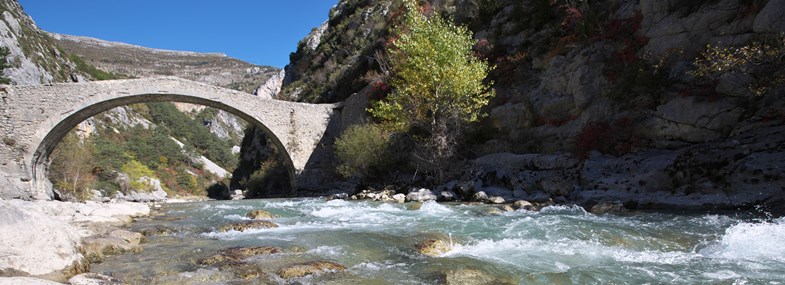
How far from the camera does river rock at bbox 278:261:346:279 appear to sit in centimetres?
468

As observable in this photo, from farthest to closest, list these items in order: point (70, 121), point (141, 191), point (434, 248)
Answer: point (141, 191)
point (70, 121)
point (434, 248)

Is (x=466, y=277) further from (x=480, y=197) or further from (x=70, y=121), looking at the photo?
(x=70, y=121)

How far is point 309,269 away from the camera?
4.80 meters

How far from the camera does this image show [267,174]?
30750mm

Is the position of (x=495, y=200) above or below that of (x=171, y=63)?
below

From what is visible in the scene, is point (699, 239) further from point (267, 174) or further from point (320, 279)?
point (267, 174)

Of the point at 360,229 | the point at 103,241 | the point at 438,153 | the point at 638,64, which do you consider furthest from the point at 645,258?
the point at 438,153

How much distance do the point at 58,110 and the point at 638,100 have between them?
2225cm

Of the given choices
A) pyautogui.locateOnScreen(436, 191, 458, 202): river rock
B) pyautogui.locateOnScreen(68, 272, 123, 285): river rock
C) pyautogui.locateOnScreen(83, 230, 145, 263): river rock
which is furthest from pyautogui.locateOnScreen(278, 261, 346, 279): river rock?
pyautogui.locateOnScreen(436, 191, 458, 202): river rock

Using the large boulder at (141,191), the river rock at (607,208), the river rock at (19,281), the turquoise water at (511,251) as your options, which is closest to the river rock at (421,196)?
the turquoise water at (511,251)

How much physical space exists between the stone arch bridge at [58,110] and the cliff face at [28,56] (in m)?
11.2

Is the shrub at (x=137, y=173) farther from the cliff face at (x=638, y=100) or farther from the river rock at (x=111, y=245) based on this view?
the river rock at (x=111, y=245)

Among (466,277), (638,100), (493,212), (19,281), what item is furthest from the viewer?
(638,100)

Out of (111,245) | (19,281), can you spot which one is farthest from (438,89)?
(19,281)
